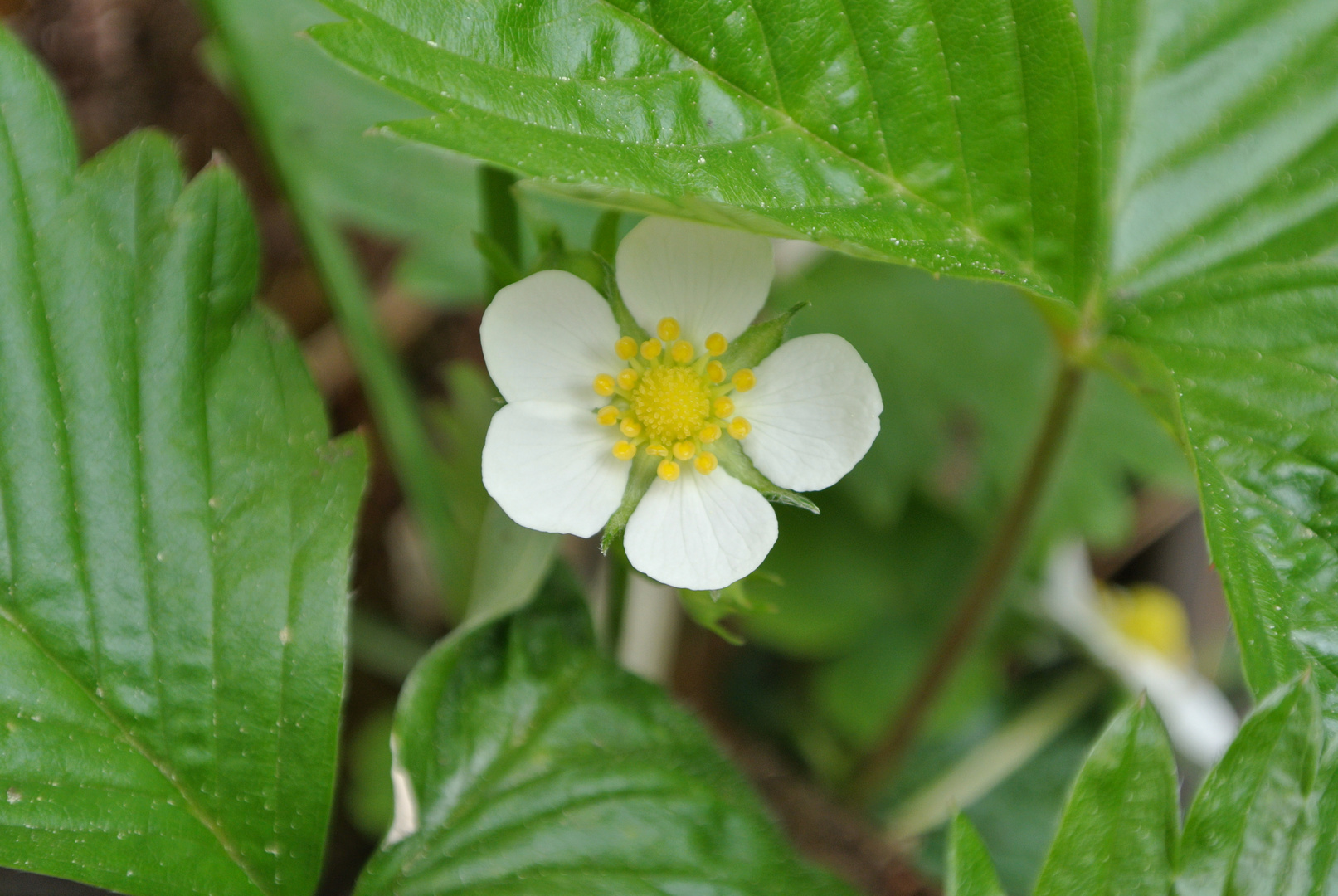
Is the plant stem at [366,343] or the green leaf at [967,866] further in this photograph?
the plant stem at [366,343]

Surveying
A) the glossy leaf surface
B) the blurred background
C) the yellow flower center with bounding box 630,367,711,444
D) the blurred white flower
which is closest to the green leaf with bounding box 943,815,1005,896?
the glossy leaf surface

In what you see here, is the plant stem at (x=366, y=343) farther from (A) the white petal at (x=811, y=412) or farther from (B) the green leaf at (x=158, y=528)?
(A) the white petal at (x=811, y=412)

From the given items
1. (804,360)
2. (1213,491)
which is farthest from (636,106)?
(1213,491)

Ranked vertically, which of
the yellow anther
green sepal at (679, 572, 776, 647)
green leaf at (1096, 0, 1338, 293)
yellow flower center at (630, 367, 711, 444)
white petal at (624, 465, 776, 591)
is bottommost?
green sepal at (679, 572, 776, 647)

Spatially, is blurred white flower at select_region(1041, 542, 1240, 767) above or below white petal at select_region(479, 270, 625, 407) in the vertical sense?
above

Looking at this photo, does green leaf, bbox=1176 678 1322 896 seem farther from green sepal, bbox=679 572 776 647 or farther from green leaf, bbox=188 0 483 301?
green leaf, bbox=188 0 483 301

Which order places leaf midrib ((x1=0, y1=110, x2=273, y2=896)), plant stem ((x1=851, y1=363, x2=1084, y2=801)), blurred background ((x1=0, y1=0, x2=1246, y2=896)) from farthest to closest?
blurred background ((x1=0, y1=0, x2=1246, y2=896)), plant stem ((x1=851, y1=363, x2=1084, y2=801)), leaf midrib ((x1=0, y1=110, x2=273, y2=896))

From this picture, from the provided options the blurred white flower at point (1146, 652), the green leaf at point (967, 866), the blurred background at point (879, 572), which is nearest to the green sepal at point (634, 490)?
the green leaf at point (967, 866)

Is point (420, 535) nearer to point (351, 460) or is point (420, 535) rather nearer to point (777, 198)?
point (351, 460)
